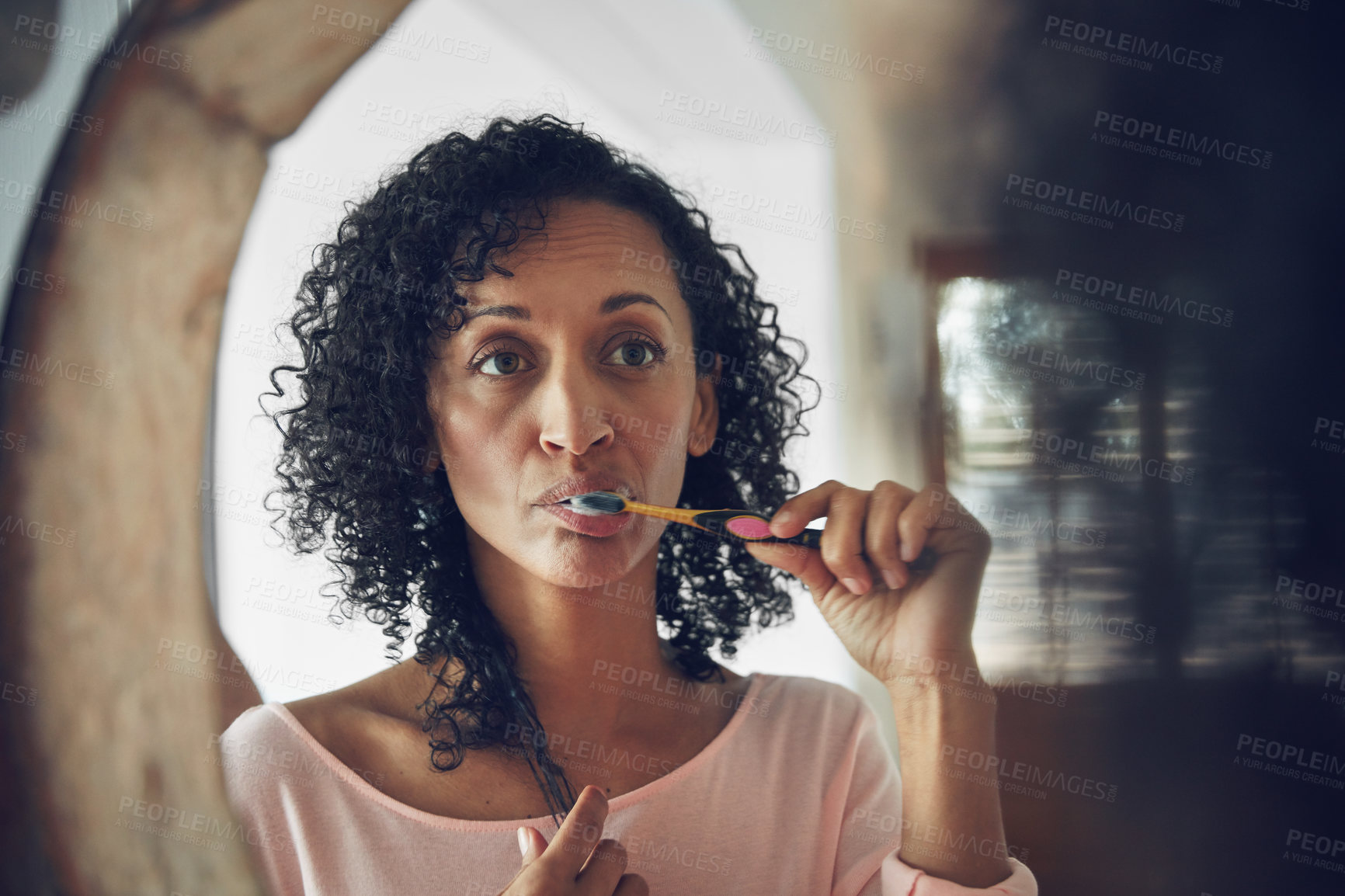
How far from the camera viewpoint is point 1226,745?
0.97m

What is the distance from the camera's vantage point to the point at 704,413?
3.02 ft

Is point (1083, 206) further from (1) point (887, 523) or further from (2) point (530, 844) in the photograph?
(2) point (530, 844)

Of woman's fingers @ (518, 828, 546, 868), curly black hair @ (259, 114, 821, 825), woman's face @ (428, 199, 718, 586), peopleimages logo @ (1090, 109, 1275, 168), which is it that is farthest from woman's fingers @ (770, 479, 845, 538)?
peopleimages logo @ (1090, 109, 1275, 168)

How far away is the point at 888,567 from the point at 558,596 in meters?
0.36

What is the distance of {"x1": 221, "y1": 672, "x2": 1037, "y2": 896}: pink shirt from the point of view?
75 centimetres

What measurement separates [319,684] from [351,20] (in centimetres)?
88

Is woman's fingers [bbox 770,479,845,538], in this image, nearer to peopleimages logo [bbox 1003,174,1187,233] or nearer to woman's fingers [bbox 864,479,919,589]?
woman's fingers [bbox 864,479,919,589]

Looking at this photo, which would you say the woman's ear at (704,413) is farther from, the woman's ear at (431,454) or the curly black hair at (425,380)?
the woman's ear at (431,454)

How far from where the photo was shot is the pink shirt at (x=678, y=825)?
2.46 ft

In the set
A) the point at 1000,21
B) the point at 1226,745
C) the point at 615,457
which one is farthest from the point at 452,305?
the point at 1226,745

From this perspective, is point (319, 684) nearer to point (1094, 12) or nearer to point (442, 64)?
point (442, 64)

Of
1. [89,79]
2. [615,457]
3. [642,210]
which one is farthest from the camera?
[89,79]

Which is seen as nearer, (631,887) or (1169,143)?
(631,887)

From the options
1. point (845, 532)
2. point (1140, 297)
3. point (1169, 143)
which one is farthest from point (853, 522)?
point (1169, 143)
